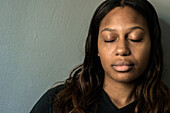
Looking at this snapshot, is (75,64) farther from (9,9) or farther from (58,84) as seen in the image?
(9,9)

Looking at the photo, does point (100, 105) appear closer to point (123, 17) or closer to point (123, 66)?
point (123, 66)

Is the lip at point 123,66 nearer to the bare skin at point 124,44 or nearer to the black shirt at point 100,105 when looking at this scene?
the bare skin at point 124,44

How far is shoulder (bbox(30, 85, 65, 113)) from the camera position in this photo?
3.21ft

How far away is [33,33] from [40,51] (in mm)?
92

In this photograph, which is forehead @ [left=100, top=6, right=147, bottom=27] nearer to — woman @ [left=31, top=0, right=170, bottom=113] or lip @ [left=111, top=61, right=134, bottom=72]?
woman @ [left=31, top=0, right=170, bottom=113]

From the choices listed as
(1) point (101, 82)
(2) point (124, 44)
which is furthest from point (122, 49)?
(1) point (101, 82)

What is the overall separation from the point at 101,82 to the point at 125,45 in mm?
245

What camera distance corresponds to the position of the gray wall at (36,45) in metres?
0.99

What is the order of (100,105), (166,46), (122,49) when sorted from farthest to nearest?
(166,46) < (100,105) < (122,49)

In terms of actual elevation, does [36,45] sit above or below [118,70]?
above

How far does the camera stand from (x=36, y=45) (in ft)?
3.40

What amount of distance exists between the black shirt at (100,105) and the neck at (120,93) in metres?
0.02

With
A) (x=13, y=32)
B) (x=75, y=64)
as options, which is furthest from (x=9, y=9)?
(x=75, y=64)

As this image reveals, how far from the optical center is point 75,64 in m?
1.12
